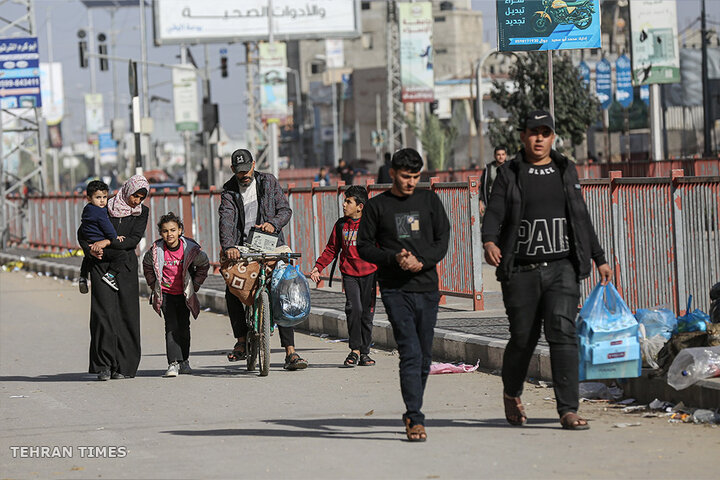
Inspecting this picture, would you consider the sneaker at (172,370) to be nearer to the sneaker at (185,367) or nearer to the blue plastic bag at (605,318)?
A: the sneaker at (185,367)

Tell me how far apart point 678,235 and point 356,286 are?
108 inches

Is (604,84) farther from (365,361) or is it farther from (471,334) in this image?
(365,361)

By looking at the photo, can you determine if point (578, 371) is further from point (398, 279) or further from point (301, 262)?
point (301, 262)

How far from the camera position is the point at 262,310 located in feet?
36.3

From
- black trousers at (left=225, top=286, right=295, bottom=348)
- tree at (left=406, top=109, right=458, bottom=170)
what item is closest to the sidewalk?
black trousers at (left=225, top=286, right=295, bottom=348)

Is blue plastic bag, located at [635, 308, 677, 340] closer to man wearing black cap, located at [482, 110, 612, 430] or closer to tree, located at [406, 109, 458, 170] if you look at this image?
man wearing black cap, located at [482, 110, 612, 430]

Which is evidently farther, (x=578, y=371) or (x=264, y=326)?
(x=264, y=326)

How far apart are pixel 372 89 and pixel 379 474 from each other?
9949cm

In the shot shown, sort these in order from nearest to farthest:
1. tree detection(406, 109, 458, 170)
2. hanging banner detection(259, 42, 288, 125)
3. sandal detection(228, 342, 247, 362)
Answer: sandal detection(228, 342, 247, 362) → hanging banner detection(259, 42, 288, 125) → tree detection(406, 109, 458, 170)

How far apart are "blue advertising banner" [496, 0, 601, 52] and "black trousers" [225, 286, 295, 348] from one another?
4240 mm

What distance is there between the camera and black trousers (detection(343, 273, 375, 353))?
11.7 metres

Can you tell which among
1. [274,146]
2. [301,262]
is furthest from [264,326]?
[274,146]

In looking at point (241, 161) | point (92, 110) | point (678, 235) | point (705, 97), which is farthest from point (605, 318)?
point (92, 110)

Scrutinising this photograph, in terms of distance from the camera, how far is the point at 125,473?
23.7 feet
